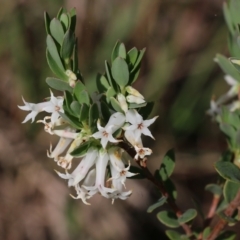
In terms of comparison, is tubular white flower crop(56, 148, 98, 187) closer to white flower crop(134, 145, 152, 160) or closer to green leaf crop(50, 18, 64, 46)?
white flower crop(134, 145, 152, 160)

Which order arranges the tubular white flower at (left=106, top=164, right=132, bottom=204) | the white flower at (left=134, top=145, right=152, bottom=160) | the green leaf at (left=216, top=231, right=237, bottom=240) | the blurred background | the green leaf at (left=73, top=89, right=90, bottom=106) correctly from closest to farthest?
the green leaf at (left=73, top=89, right=90, bottom=106) → the white flower at (left=134, top=145, right=152, bottom=160) → the tubular white flower at (left=106, top=164, right=132, bottom=204) → the green leaf at (left=216, top=231, right=237, bottom=240) → the blurred background

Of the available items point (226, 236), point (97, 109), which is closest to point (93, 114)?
point (97, 109)

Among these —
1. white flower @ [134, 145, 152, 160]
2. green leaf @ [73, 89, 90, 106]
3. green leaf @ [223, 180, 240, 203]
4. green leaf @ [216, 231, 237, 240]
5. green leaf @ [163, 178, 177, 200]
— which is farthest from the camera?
green leaf @ [216, 231, 237, 240]

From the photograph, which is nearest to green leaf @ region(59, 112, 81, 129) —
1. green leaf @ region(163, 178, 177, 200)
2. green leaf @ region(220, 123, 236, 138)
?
green leaf @ region(163, 178, 177, 200)

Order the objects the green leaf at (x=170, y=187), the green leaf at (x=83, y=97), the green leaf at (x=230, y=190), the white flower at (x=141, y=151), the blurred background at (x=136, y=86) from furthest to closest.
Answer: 1. the blurred background at (x=136, y=86)
2. the green leaf at (x=170, y=187)
3. the green leaf at (x=230, y=190)
4. the white flower at (x=141, y=151)
5. the green leaf at (x=83, y=97)

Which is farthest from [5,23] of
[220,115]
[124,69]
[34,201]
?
[124,69]

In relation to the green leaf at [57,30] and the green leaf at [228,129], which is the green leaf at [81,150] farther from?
the green leaf at [228,129]

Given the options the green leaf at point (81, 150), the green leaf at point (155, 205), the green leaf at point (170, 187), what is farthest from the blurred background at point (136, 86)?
the green leaf at point (81, 150)

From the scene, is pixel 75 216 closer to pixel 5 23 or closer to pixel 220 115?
pixel 5 23
